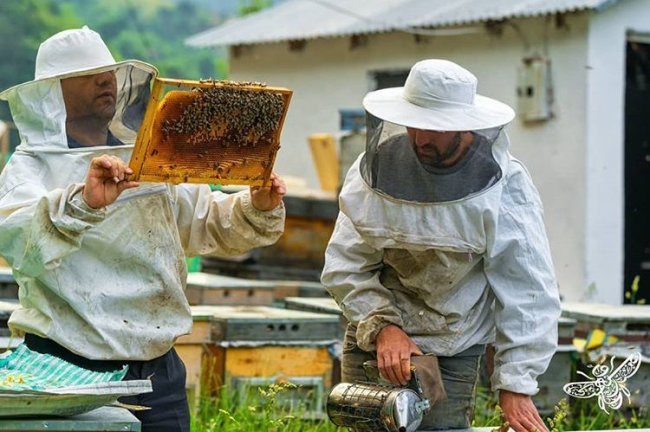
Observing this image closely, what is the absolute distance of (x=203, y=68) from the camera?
63719 mm

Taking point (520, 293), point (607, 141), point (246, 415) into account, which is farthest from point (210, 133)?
point (607, 141)

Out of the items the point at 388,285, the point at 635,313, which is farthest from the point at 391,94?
the point at 635,313

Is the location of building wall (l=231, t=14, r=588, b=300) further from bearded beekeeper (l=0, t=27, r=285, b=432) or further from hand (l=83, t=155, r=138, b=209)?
hand (l=83, t=155, r=138, b=209)

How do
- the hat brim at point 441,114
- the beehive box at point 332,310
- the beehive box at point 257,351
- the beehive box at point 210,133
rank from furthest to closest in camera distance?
1. the beehive box at point 332,310
2. the beehive box at point 257,351
3. the hat brim at point 441,114
4. the beehive box at point 210,133

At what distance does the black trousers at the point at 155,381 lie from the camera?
12.2 ft

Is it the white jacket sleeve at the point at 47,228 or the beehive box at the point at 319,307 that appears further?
the beehive box at the point at 319,307

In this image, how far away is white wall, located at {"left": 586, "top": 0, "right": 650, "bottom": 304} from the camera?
10.9 meters

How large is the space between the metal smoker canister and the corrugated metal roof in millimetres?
7050

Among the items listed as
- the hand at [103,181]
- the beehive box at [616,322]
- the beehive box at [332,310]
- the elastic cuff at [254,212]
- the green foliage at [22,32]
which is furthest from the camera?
the green foliage at [22,32]

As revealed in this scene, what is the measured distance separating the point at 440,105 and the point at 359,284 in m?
0.59

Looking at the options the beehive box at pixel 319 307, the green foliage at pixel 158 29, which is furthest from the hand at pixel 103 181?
the green foliage at pixel 158 29

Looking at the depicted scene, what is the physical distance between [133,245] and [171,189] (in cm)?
27

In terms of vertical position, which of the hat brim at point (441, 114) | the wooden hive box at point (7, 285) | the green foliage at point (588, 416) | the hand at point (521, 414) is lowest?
the green foliage at point (588, 416)

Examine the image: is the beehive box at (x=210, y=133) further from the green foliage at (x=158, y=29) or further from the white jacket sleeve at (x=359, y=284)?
the green foliage at (x=158, y=29)
